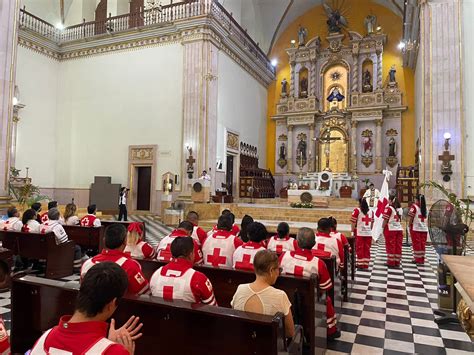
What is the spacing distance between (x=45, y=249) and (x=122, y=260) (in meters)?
3.40

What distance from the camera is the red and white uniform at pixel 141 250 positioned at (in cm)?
400

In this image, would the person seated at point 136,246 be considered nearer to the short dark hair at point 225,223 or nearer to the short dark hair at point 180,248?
the short dark hair at point 225,223

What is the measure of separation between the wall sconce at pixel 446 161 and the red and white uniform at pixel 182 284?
991cm

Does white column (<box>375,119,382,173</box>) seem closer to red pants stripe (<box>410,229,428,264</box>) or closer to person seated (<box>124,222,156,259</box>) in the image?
red pants stripe (<box>410,229,428,264</box>)

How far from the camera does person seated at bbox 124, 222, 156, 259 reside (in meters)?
3.87

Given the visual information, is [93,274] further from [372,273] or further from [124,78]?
[124,78]

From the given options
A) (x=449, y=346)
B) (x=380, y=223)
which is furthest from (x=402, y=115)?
(x=449, y=346)

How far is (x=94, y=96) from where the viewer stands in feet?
54.6

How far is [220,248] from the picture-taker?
3.97 meters

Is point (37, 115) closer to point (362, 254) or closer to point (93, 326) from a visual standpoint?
point (362, 254)

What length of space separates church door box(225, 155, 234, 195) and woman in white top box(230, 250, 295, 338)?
1445cm

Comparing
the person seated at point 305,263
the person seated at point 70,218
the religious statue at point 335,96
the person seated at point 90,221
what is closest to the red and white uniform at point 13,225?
the person seated at point 70,218

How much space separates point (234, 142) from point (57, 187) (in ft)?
28.5

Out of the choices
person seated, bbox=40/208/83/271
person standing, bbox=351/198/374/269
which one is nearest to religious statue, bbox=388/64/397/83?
person standing, bbox=351/198/374/269
